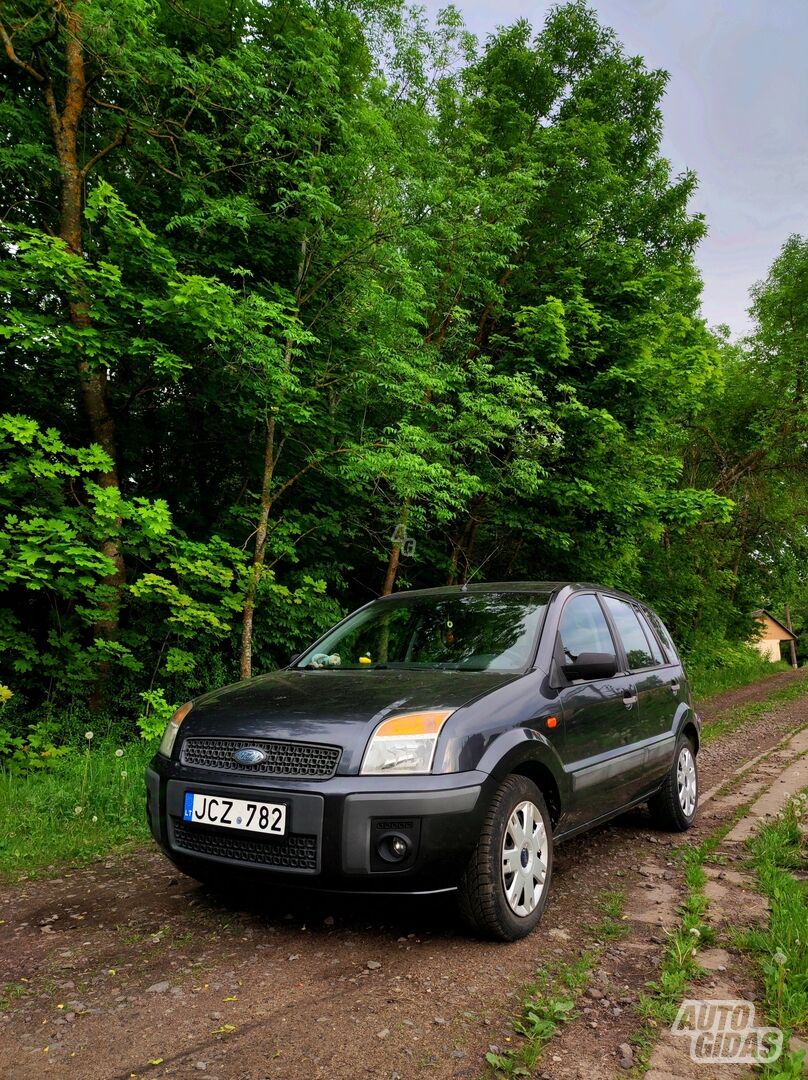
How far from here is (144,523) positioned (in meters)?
7.00

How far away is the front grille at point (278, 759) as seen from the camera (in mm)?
3084

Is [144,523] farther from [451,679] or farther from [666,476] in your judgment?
[666,476]

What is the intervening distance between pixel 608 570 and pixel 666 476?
6.65 ft

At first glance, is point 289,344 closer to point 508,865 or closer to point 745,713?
point 508,865

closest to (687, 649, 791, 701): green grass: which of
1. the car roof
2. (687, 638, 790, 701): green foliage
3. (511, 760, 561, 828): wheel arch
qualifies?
(687, 638, 790, 701): green foliage

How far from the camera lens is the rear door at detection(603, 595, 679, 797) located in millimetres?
4742

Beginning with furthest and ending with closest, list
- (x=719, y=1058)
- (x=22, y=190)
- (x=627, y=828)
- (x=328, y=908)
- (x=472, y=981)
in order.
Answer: (x=22, y=190) < (x=627, y=828) < (x=328, y=908) < (x=472, y=981) < (x=719, y=1058)

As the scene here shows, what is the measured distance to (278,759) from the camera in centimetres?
317

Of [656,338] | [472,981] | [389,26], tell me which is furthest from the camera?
[656,338]

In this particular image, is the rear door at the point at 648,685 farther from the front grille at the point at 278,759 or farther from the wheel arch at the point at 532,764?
the front grille at the point at 278,759

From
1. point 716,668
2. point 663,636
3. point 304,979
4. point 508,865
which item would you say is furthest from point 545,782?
point 716,668

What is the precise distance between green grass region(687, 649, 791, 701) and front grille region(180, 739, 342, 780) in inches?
515

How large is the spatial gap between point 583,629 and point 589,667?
2.19ft

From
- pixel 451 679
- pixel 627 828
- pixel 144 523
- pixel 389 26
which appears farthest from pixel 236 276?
pixel 627 828
